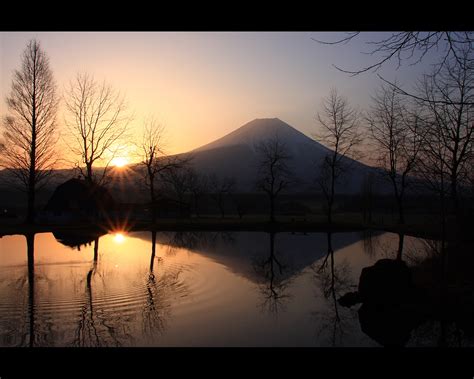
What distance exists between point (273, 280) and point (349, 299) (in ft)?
11.6

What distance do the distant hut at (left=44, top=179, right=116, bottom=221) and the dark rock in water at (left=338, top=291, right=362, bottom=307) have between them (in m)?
31.1

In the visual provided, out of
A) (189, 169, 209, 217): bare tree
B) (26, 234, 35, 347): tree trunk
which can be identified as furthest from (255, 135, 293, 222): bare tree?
(26, 234, 35, 347): tree trunk

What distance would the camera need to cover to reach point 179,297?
1149 centimetres

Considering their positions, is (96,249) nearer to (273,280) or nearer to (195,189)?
(273,280)

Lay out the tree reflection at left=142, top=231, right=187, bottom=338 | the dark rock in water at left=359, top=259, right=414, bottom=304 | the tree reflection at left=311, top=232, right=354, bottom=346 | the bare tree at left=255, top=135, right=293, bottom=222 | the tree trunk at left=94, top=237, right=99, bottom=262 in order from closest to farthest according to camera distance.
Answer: the tree reflection at left=142, top=231, right=187, bottom=338, the tree reflection at left=311, top=232, right=354, bottom=346, the dark rock in water at left=359, top=259, right=414, bottom=304, the tree trunk at left=94, top=237, right=99, bottom=262, the bare tree at left=255, top=135, right=293, bottom=222

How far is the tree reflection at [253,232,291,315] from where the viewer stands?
11.6 meters

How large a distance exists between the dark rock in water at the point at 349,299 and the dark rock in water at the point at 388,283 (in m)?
0.31

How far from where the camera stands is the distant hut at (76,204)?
4084 centimetres

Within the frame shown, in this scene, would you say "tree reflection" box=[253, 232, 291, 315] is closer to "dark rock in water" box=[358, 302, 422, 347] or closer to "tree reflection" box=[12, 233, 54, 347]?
"dark rock in water" box=[358, 302, 422, 347]

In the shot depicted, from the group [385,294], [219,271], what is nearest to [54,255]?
[219,271]

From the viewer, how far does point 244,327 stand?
9344mm
